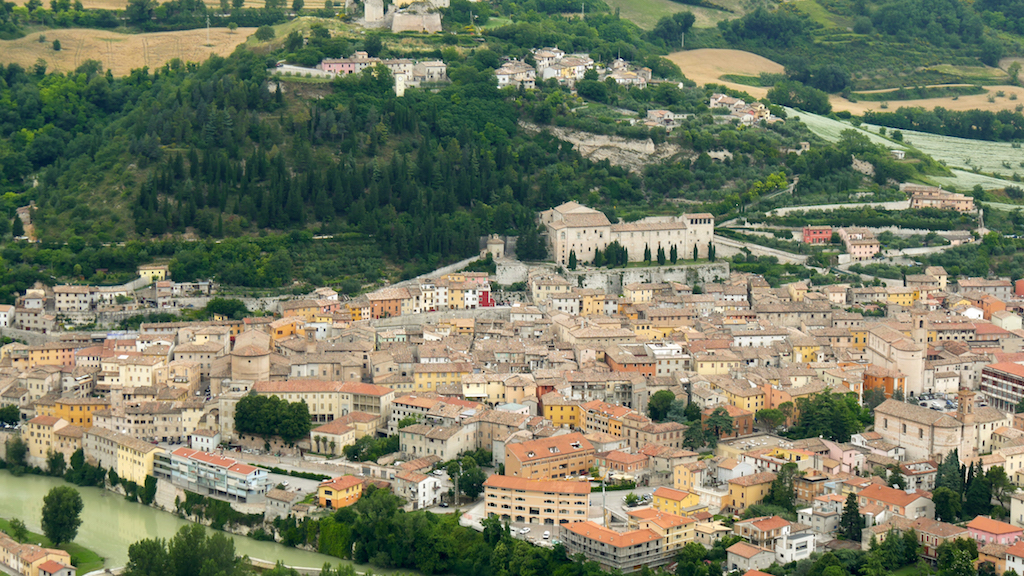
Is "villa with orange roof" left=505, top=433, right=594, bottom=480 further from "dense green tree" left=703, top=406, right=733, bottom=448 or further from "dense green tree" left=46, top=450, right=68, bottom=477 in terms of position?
"dense green tree" left=46, top=450, right=68, bottom=477

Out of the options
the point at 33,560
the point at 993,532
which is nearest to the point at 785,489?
the point at 993,532

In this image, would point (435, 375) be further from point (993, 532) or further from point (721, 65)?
point (721, 65)

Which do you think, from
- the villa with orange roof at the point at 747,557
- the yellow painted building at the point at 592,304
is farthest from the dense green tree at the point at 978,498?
the yellow painted building at the point at 592,304

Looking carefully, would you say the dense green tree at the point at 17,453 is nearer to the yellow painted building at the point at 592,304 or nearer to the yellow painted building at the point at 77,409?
the yellow painted building at the point at 77,409

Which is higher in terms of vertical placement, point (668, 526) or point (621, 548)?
point (668, 526)

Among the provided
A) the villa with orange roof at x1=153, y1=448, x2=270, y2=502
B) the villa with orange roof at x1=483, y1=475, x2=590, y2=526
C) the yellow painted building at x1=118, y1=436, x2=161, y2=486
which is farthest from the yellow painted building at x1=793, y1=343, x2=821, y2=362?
the yellow painted building at x1=118, y1=436, x2=161, y2=486
